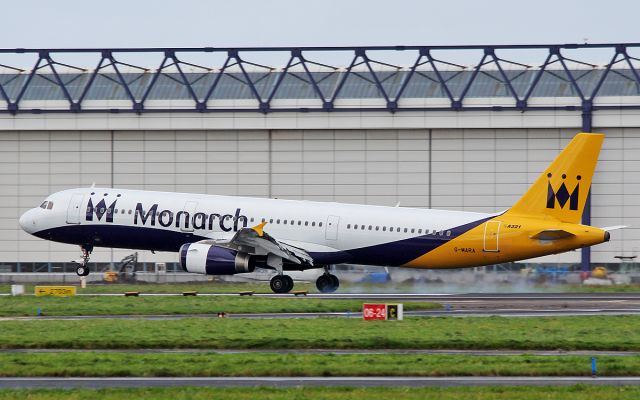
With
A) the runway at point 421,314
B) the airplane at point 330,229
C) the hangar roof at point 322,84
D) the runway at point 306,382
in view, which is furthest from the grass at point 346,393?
the hangar roof at point 322,84

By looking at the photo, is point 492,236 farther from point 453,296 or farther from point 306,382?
point 306,382

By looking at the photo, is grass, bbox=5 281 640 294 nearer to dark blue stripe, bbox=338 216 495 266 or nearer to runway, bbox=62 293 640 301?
runway, bbox=62 293 640 301

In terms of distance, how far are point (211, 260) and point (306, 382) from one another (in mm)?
28841

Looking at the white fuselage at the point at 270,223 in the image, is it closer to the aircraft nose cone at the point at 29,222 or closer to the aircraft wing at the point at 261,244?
the aircraft wing at the point at 261,244

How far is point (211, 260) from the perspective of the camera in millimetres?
54969

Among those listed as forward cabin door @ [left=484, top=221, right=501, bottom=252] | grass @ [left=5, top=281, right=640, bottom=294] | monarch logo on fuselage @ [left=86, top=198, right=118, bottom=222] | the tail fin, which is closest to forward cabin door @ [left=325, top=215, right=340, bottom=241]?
grass @ [left=5, top=281, right=640, bottom=294]

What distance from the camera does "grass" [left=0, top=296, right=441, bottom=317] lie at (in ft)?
147

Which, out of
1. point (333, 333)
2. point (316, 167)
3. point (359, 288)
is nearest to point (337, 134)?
point (316, 167)

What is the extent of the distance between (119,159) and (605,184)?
3395cm

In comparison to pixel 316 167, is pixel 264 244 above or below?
Answer: below

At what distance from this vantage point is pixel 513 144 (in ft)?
255

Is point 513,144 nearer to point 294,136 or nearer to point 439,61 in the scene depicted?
point 439,61

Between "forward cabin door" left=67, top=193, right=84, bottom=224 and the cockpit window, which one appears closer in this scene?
"forward cabin door" left=67, top=193, right=84, bottom=224

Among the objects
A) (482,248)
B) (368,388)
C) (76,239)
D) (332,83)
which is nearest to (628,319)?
(482,248)
